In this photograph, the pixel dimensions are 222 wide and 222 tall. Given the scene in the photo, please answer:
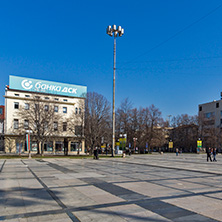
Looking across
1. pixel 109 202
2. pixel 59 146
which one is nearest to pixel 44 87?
pixel 59 146

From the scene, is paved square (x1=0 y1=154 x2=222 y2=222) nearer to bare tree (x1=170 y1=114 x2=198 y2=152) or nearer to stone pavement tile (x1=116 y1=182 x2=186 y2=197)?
stone pavement tile (x1=116 y1=182 x2=186 y2=197)

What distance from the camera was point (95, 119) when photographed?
4084 centimetres

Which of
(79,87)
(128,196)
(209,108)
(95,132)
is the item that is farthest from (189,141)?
(128,196)

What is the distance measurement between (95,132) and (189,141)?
50.6 m

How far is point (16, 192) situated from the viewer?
351 inches

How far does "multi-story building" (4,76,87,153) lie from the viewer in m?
40.4

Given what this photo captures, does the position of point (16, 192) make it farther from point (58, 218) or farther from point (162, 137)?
Answer: point (162, 137)

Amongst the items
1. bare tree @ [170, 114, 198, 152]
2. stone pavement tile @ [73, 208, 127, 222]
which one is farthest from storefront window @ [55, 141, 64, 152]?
stone pavement tile @ [73, 208, 127, 222]

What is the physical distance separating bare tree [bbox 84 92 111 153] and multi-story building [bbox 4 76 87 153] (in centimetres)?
129

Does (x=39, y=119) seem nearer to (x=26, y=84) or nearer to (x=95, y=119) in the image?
(x=95, y=119)

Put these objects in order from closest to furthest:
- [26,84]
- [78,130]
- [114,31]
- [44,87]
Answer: [114,31]
[78,130]
[26,84]
[44,87]

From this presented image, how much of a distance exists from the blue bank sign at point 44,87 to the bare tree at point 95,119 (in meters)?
8.75

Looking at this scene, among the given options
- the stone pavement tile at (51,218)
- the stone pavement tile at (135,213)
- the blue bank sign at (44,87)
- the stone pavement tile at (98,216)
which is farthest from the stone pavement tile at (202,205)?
the blue bank sign at (44,87)

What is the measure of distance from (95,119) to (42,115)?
29.2ft
